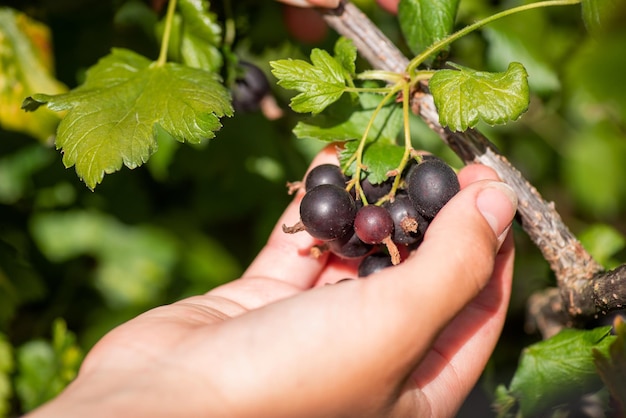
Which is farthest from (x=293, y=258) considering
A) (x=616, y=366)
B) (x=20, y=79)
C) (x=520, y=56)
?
(x=20, y=79)

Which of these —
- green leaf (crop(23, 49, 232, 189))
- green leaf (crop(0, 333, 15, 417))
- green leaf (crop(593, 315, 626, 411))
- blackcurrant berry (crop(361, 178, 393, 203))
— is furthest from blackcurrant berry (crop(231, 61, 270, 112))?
green leaf (crop(593, 315, 626, 411))

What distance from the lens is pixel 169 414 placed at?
959 mm

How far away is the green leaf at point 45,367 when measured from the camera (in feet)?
5.74

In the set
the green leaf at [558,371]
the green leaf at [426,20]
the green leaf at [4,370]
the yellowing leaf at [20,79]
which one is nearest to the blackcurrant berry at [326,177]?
the green leaf at [426,20]

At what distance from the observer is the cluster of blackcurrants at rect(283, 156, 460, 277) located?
1.15m

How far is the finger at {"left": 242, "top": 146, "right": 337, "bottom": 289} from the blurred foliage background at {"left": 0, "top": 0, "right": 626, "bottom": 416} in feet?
1.52

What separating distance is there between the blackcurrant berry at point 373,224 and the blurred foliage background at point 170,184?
23.5 inches

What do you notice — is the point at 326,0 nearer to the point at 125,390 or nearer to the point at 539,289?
the point at 125,390

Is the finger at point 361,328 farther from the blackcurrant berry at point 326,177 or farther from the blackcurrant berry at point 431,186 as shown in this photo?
the blackcurrant berry at point 326,177

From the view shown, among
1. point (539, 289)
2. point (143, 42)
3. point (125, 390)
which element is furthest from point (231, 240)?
point (125, 390)

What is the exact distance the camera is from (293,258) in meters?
1.50

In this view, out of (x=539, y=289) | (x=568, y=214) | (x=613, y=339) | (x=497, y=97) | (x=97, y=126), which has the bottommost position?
(x=568, y=214)

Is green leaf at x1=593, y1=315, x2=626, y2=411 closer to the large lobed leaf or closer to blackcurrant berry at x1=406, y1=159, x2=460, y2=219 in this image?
blackcurrant berry at x1=406, y1=159, x2=460, y2=219

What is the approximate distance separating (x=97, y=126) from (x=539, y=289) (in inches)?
51.0
